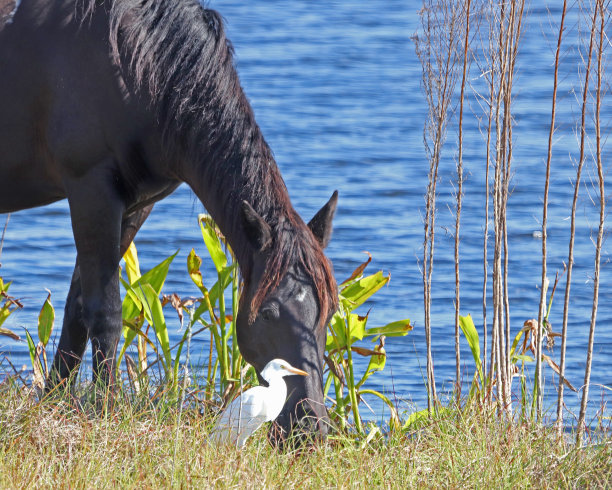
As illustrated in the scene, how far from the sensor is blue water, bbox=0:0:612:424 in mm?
7047

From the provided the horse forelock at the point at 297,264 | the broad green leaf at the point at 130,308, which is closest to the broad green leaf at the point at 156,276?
the broad green leaf at the point at 130,308

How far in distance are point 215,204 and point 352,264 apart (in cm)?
411

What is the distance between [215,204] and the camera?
4.03m

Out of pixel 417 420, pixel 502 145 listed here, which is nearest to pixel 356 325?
pixel 417 420

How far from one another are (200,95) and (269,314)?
921 mm

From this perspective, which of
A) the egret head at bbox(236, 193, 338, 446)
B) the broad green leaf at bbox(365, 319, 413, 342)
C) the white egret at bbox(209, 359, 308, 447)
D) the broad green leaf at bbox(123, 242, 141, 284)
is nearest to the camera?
the white egret at bbox(209, 359, 308, 447)

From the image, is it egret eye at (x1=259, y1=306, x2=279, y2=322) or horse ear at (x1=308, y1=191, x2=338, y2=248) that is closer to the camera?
egret eye at (x1=259, y1=306, x2=279, y2=322)

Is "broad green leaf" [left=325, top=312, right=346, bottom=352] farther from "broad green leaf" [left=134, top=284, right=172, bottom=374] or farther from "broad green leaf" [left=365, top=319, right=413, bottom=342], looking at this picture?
"broad green leaf" [left=134, top=284, right=172, bottom=374]

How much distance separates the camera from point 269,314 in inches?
147

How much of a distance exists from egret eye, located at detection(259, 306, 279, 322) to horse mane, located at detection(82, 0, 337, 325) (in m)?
0.29

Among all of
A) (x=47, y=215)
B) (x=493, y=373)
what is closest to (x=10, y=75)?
(x=493, y=373)

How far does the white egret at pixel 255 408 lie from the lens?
11.7 feet

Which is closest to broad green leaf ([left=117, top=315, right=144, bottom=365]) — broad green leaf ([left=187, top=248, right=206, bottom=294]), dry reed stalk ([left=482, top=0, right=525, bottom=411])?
broad green leaf ([left=187, top=248, right=206, bottom=294])

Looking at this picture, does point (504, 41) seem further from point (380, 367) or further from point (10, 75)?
point (10, 75)
